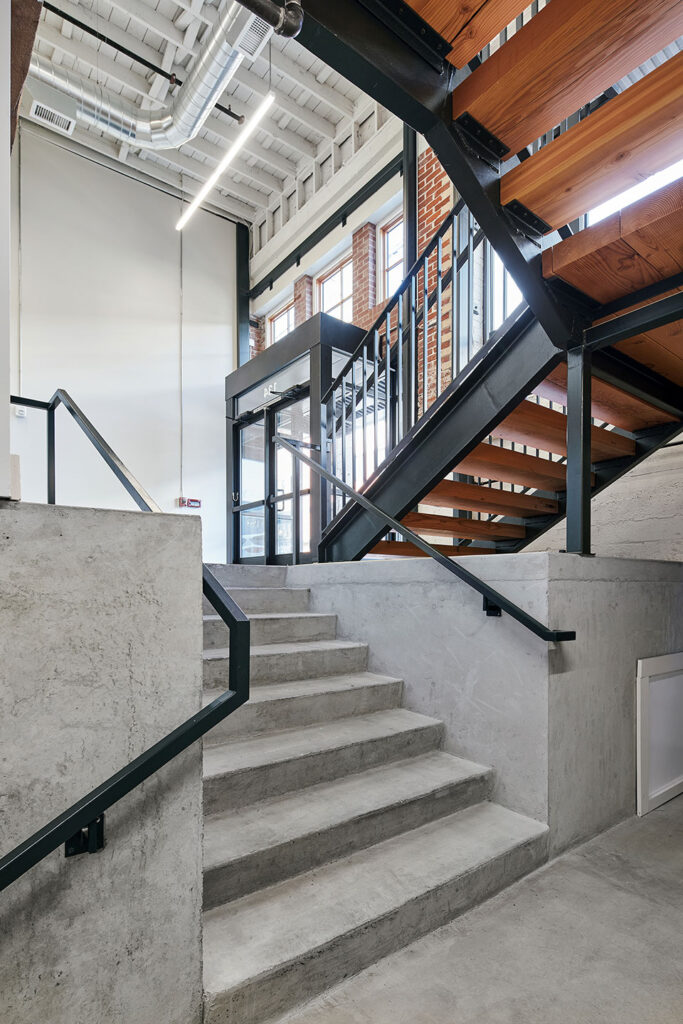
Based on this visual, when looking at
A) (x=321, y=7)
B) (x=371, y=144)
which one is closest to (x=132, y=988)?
(x=321, y=7)

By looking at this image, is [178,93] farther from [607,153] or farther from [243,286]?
[607,153]

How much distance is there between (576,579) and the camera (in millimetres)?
2355

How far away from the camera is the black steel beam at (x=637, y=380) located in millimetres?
2650

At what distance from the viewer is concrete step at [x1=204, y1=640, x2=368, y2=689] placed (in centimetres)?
245

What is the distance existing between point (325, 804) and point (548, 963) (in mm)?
811

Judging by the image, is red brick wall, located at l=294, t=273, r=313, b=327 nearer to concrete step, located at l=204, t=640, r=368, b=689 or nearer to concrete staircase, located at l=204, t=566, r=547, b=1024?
concrete step, located at l=204, t=640, r=368, b=689

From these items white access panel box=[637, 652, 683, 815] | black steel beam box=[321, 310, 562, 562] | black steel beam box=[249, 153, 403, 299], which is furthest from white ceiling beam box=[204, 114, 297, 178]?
white access panel box=[637, 652, 683, 815]

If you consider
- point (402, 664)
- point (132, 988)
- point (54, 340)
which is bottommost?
point (132, 988)

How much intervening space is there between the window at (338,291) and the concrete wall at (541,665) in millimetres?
5338

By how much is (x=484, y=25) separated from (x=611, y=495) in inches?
115

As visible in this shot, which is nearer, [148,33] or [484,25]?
[484,25]

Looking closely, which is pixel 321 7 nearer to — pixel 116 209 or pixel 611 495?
pixel 611 495

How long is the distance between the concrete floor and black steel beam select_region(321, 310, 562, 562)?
1925 millimetres

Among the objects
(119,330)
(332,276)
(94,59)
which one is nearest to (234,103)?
(94,59)
